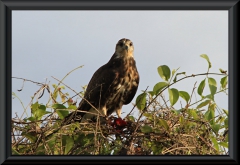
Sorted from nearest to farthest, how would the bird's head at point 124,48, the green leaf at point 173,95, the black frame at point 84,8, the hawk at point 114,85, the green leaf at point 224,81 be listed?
1. the black frame at point 84,8
2. the green leaf at point 173,95
3. the green leaf at point 224,81
4. the hawk at point 114,85
5. the bird's head at point 124,48

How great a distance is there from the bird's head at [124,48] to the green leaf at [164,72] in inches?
87.4

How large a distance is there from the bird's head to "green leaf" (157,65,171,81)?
2.22m

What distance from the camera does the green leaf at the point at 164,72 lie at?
3.46m

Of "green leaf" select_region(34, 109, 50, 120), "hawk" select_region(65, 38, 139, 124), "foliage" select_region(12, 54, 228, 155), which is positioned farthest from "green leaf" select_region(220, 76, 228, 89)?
"hawk" select_region(65, 38, 139, 124)

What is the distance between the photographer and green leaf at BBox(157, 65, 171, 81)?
3457 mm

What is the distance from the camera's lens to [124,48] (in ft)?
18.7

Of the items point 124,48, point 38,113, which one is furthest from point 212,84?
point 124,48

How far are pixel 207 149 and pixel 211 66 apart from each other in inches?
21.8

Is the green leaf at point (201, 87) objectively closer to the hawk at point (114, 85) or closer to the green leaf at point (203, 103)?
the green leaf at point (203, 103)

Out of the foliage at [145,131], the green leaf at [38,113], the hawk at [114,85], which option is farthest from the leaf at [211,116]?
the hawk at [114,85]
